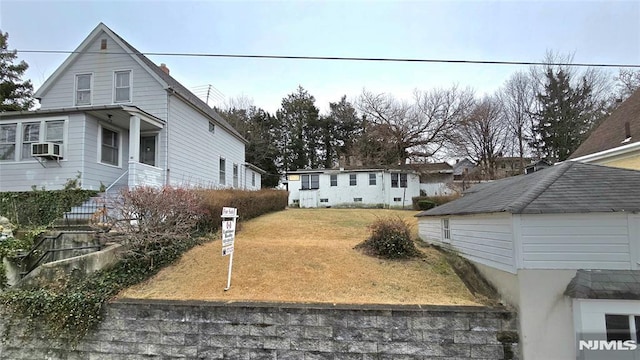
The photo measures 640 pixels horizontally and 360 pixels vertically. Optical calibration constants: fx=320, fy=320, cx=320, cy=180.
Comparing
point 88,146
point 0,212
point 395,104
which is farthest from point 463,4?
point 395,104

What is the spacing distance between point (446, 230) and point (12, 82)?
28.0 m

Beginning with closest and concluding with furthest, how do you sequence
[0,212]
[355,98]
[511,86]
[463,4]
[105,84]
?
[463,4]
[0,212]
[105,84]
[511,86]
[355,98]

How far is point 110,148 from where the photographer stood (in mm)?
12180

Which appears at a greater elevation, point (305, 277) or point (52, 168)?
point (52, 168)

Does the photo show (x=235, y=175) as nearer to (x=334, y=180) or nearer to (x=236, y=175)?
(x=236, y=175)

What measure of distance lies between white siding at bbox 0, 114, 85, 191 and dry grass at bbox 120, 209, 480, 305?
602cm

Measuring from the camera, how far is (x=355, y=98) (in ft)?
120

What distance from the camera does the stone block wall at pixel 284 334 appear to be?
5.20 m

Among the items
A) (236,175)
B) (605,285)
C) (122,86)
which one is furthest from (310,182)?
(605,285)

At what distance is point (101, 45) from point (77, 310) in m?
12.5

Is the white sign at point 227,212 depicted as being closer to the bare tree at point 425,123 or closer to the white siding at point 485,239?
the white siding at point 485,239

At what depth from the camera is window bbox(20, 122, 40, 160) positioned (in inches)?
434

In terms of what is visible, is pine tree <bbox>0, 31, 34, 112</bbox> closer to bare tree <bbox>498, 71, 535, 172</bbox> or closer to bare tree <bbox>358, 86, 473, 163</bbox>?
bare tree <bbox>358, 86, 473, 163</bbox>

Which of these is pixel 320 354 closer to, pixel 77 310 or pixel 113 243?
pixel 77 310
